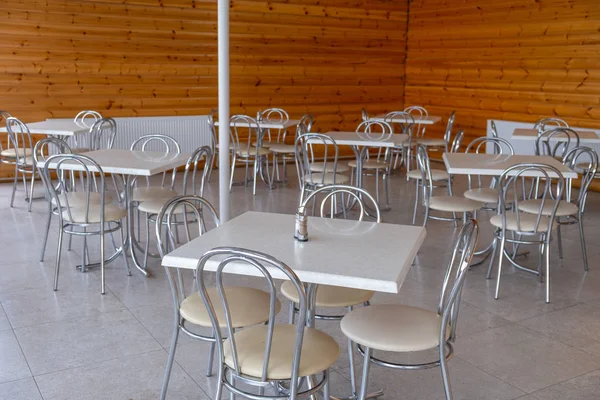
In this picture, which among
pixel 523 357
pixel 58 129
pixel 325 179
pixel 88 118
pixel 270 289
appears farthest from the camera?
pixel 88 118

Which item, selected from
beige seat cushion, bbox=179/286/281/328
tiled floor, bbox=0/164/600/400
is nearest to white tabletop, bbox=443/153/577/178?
tiled floor, bbox=0/164/600/400

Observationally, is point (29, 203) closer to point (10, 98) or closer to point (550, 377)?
point (10, 98)

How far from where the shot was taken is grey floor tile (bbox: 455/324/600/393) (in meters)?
2.87

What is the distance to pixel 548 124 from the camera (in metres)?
7.41

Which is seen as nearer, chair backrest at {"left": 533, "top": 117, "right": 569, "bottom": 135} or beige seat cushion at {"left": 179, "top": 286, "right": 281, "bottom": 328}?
beige seat cushion at {"left": 179, "top": 286, "right": 281, "bottom": 328}

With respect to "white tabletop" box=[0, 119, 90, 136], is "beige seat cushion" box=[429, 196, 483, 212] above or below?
below

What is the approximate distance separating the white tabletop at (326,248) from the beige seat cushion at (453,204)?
1.71 m

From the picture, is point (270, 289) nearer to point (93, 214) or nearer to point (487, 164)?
point (93, 214)

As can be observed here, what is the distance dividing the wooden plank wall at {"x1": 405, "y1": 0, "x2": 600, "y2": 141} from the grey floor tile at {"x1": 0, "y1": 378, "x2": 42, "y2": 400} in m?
6.20

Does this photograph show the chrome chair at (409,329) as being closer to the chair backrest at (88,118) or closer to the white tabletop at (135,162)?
the white tabletop at (135,162)

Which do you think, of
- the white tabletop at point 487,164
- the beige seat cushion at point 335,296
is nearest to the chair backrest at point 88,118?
the white tabletop at point 487,164

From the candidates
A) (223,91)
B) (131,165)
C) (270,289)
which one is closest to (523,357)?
(270,289)

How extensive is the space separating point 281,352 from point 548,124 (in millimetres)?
6159

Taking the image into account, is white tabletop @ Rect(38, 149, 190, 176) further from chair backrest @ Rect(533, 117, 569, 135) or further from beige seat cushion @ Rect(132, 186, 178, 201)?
chair backrest @ Rect(533, 117, 569, 135)
